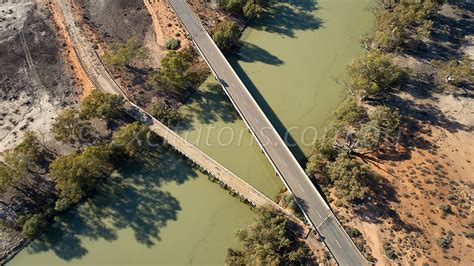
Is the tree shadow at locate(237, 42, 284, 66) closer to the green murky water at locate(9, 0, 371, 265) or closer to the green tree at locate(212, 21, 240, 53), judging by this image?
the green murky water at locate(9, 0, 371, 265)

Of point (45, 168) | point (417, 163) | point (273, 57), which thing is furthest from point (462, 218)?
point (45, 168)

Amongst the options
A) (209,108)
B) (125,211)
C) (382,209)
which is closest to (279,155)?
(209,108)

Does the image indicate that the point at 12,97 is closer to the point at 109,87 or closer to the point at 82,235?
the point at 109,87

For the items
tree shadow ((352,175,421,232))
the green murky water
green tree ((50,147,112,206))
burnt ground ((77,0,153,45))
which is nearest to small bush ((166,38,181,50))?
burnt ground ((77,0,153,45))

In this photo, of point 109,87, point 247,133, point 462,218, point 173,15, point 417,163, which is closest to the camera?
point 462,218

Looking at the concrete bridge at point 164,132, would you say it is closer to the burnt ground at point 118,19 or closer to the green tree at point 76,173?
the burnt ground at point 118,19

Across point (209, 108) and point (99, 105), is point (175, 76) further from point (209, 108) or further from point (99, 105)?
point (99, 105)
